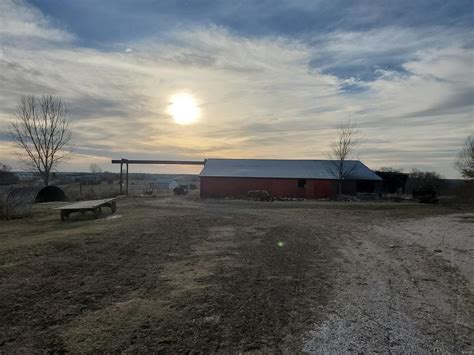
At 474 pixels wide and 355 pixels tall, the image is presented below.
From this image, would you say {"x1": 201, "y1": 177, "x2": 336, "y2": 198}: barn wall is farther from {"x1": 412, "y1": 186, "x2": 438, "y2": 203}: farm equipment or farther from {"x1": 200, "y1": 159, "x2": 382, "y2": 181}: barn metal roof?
{"x1": 412, "y1": 186, "x2": 438, "y2": 203}: farm equipment

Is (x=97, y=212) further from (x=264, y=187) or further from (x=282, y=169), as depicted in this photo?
(x=282, y=169)

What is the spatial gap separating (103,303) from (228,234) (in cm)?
750

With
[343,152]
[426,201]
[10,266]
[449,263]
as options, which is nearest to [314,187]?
[343,152]

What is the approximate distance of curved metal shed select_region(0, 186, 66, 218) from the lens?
18.2 metres

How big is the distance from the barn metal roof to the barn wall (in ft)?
1.87

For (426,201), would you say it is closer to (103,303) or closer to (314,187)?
(314,187)

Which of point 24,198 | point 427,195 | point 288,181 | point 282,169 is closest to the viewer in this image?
point 24,198

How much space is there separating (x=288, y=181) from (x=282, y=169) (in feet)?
9.79

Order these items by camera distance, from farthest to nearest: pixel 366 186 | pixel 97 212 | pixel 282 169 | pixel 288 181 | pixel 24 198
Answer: pixel 282 169 → pixel 366 186 → pixel 288 181 → pixel 24 198 → pixel 97 212

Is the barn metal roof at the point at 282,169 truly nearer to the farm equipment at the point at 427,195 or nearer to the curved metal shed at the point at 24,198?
the farm equipment at the point at 427,195

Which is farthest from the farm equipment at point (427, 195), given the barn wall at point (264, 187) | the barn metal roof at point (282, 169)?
the barn wall at point (264, 187)

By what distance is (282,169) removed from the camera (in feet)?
144

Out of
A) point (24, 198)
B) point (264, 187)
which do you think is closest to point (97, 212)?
point (24, 198)

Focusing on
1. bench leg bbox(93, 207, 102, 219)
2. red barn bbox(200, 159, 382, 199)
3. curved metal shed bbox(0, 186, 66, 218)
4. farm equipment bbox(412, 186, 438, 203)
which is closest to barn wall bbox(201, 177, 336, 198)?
red barn bbox(200, 159, 382, 199)
